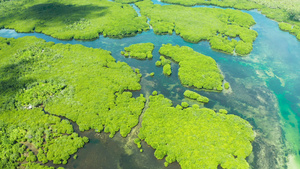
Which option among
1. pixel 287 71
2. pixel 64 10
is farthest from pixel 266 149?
pixel 64 10

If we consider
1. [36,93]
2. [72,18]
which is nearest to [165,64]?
[36,93]

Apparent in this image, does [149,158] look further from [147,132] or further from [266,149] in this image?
[266,149]

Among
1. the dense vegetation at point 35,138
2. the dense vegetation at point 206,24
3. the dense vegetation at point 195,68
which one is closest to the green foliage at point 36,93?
the dense vegetation at point 35,138

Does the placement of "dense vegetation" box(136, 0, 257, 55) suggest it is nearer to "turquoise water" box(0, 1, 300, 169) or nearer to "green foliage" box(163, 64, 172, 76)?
"turquoise water" box(0, 1, 300, 169)

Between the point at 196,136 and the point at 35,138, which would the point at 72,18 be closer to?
the point at 35,138

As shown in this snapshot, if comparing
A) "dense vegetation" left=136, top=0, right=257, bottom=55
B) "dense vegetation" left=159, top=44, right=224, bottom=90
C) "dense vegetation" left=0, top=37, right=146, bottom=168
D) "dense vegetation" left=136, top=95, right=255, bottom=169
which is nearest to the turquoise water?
"dense vegetation" left=159, top=44, right=224, bottom=90

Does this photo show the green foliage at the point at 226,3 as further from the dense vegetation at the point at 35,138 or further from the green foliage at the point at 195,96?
the dense vegetation at the point at 35,138
